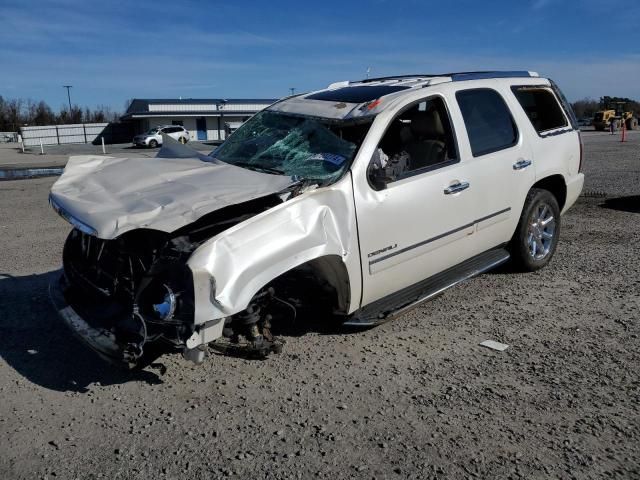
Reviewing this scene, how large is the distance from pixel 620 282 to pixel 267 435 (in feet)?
13.4

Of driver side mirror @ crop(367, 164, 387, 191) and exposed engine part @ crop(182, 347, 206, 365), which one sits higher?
driver side mirror @ crop(367, 164, 387, 191)

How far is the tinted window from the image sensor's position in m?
4.54

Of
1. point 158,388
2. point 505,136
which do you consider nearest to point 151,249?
point 158,388

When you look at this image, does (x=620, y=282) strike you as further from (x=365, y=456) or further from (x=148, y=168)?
(x=148, y=168)

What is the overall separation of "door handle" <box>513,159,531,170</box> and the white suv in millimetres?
17

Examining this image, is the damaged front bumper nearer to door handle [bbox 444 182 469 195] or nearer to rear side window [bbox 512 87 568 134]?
door handle [bbox 444 182 469 195]

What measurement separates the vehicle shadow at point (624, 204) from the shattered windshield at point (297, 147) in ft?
21.2

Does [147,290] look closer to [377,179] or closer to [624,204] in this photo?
[377,179]

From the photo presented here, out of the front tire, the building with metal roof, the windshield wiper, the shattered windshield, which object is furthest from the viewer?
the building with metal roof

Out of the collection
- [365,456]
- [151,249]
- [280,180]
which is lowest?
[365,456]

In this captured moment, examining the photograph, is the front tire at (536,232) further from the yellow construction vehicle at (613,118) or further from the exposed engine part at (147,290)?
the yellow construction vehicle at (613,118)

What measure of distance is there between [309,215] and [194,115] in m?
59.6

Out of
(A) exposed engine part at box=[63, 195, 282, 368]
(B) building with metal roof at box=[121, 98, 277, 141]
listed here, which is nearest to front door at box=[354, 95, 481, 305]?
(A) exposed engine part at box=[63, 195, 282, 368]

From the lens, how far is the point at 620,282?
5.52m
